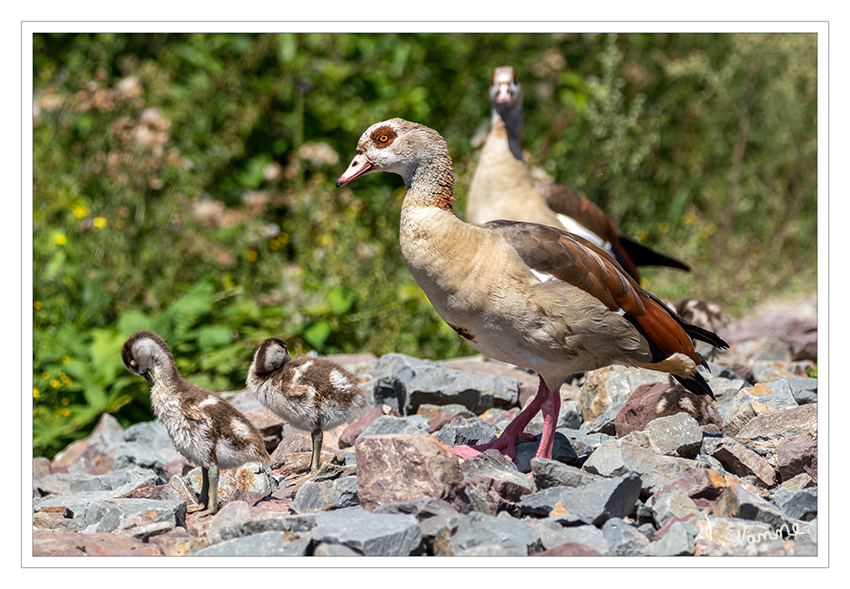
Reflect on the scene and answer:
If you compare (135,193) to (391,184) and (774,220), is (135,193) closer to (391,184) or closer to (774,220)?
(391,184)

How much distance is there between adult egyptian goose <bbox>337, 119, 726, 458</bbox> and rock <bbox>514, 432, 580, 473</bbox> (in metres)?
0.08

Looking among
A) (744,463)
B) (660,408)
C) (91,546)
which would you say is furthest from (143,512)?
(744,463)

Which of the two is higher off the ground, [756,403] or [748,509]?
[756,403]

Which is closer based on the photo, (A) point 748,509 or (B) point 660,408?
(A) point 748,509

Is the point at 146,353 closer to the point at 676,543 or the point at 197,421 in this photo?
the point at 197,421

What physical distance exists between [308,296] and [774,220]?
6.50 metres

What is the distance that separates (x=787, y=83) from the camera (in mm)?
9672

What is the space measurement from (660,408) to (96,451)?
3600 millimetres

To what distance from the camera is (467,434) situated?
4566 millimetres

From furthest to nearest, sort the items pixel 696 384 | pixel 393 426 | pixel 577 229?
pixel 577 229, pixel 393 426, pixel 696 384

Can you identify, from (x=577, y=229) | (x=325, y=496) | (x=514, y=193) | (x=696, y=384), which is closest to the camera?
(x=325, y=496)

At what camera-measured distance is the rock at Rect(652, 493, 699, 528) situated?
3564mm

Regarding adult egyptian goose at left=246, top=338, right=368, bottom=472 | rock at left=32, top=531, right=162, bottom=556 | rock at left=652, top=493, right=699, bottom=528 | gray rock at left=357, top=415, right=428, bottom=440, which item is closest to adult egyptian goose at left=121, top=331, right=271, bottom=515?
adult egyptian goose at left=246, top=338, right=368, bottom=472

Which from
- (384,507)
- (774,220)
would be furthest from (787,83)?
(384,507)
